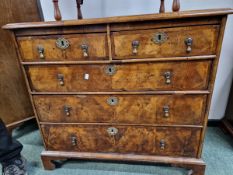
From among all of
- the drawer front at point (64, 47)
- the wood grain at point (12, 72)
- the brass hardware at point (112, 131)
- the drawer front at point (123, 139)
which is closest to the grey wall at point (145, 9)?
the wood grain at point (12, 72)

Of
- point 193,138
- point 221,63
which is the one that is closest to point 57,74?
point 193,138

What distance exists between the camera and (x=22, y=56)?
1.10 metres

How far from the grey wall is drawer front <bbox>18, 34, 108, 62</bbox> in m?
0.64

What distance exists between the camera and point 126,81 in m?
1.08

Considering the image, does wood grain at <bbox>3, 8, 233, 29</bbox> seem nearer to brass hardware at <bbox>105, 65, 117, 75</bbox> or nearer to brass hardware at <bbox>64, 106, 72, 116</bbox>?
brass hardware at <bbox>105, 65, 117, 75</bbox>

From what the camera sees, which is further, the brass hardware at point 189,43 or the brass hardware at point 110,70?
the brass hardware at point 110,70

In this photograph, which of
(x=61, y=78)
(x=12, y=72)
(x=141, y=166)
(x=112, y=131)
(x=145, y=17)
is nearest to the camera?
(x=145, y=17)

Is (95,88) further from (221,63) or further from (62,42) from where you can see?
(221,63)

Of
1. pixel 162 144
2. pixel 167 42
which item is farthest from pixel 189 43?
pixel 162 144

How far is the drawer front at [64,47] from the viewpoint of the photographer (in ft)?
3.29

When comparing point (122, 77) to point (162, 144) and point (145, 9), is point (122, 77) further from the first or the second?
point (145, 9)

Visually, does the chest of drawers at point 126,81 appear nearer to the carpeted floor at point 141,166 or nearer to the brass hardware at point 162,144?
the brass hardware at point 162,144

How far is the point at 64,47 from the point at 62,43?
0.9 inches

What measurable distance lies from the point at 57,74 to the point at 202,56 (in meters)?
0.83
